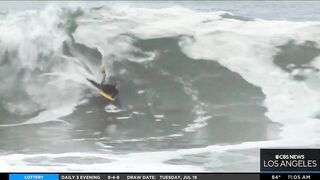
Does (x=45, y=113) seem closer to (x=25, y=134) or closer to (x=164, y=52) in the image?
(x=25, y=134)

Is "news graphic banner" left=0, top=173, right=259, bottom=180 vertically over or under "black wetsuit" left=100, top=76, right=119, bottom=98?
under

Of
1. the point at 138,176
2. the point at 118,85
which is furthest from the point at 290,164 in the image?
the point at 118,85

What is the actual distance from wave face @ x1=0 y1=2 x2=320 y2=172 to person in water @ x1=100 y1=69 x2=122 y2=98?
0.07 feet

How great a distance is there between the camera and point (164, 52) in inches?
83.1

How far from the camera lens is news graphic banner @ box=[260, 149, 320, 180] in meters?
1.95

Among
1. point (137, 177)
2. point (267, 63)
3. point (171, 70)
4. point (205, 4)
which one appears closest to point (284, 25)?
point (267, 63)

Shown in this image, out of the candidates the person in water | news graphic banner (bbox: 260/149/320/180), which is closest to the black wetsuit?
the person in water

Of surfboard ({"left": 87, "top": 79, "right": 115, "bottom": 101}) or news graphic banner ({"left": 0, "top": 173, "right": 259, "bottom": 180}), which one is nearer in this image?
news graphic banner ({"left": 0, "top": 173, "right": 259, "bottom": 180})

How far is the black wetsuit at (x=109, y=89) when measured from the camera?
6.81ft

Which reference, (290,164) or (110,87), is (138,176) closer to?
(110,87)

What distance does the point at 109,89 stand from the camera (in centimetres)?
208

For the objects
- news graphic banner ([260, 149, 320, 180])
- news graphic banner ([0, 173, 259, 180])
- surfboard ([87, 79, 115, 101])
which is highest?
surfboard ([87, 79, 115, 101])

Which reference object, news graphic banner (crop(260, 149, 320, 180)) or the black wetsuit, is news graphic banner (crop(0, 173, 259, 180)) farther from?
the black wetsuit

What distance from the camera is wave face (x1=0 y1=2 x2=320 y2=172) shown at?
2041mm
